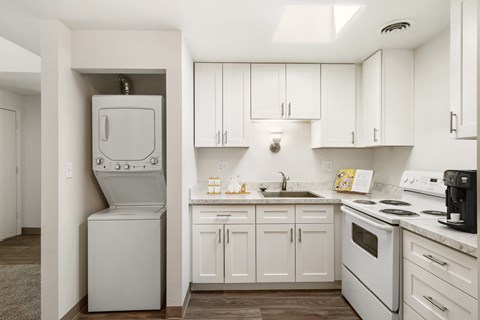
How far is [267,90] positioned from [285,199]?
119 centimetres

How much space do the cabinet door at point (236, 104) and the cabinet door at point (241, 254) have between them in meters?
0.92

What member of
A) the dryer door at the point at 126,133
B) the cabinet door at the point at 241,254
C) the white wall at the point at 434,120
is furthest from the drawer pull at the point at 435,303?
the dryer door at the point at 126,133

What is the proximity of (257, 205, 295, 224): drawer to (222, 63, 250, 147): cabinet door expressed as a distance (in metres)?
0.73

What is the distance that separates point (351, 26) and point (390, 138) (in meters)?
1.10

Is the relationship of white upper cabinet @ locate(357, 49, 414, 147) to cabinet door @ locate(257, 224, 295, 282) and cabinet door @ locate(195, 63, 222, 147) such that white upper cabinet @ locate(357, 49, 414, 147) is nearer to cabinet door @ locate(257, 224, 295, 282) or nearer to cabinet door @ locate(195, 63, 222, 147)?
cabinet door @ locate(257, 224, 295, 282)

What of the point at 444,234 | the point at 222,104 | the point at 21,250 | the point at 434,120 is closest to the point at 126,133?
the point at 222,104

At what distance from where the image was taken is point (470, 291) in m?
1.21

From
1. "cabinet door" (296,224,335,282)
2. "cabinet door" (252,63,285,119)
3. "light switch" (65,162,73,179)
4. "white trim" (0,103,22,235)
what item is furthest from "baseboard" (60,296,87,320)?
"white trim" (0,103,22,235)

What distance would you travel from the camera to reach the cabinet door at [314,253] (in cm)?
256

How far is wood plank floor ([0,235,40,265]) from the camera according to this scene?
3.35m

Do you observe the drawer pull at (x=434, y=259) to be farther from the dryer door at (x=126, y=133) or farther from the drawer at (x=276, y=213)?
the dryer door at (x=126, y=133)

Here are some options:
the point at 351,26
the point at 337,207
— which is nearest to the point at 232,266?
the point at 337,207

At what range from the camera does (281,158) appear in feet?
10.6

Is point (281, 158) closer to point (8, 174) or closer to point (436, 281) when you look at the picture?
point (436, 281)
